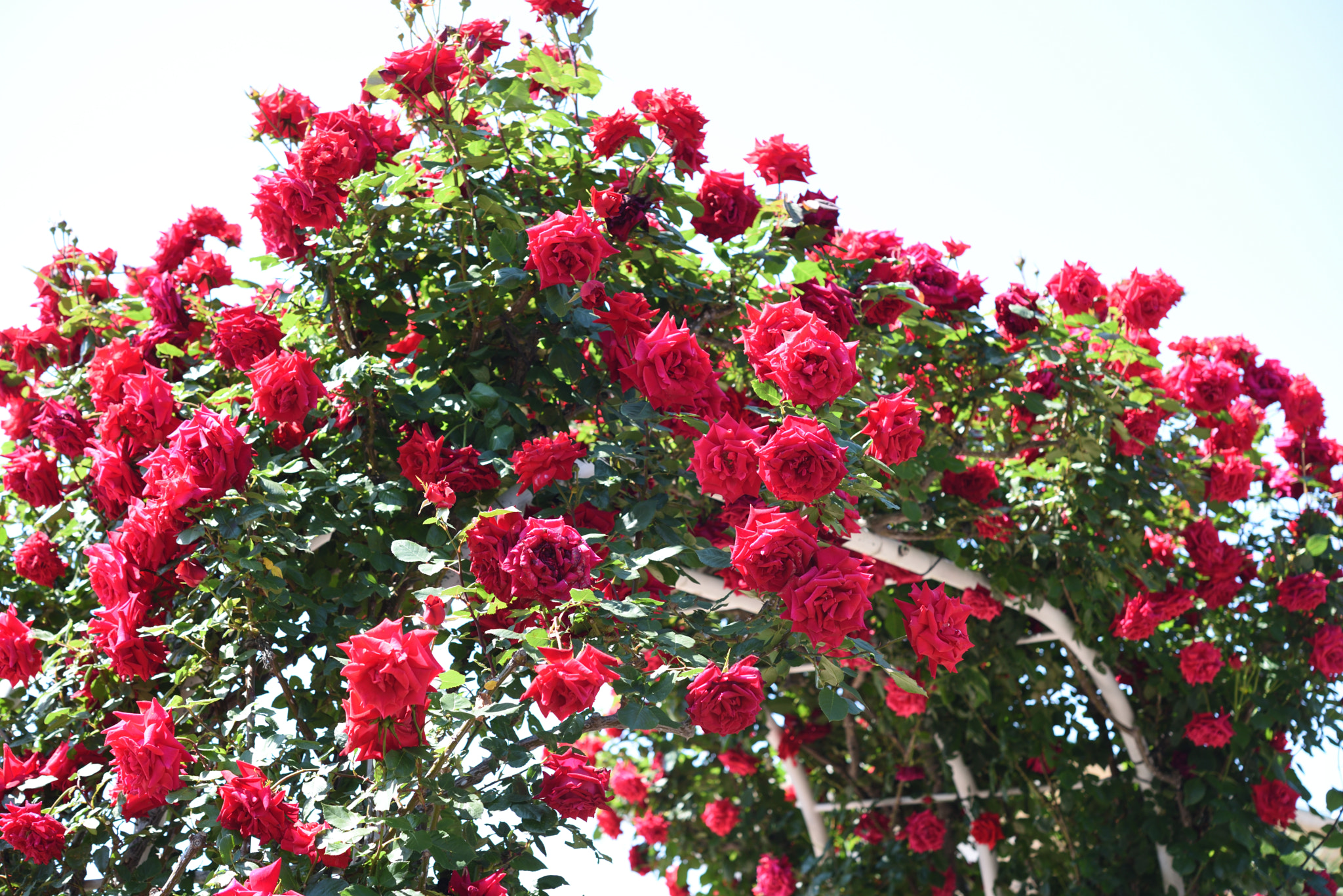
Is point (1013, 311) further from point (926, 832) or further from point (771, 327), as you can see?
point (926, 832)

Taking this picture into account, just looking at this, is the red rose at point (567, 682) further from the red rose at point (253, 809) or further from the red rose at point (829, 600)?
the red rose at point (253, 809)

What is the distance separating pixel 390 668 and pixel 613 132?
121 centimetres

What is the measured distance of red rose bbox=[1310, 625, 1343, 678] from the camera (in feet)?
10.5

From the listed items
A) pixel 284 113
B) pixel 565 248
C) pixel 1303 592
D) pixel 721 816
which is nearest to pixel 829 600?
pixel 565 248

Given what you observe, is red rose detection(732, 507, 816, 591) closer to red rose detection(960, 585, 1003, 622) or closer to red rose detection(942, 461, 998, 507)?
red rose detection(942, 461, 998, 507)

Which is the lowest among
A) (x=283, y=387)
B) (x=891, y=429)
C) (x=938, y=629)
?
(x=938, y=629)

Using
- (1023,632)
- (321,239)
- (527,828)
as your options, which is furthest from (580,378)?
(1023,632)

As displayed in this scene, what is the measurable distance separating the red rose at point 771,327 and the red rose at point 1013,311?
1376 millimetres

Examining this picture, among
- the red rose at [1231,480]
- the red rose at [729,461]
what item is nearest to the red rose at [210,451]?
the red rose at [729,461]

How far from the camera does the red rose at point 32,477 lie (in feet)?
7.24

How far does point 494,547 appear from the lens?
4.72 feet

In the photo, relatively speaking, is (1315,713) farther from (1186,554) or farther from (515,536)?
(515,536)

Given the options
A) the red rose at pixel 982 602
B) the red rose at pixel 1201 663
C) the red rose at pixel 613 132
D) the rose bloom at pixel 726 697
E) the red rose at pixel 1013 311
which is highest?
the red rose at pixel 1013 311

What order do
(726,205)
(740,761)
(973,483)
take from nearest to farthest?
(726,205)
(973,483)
(740,761)
